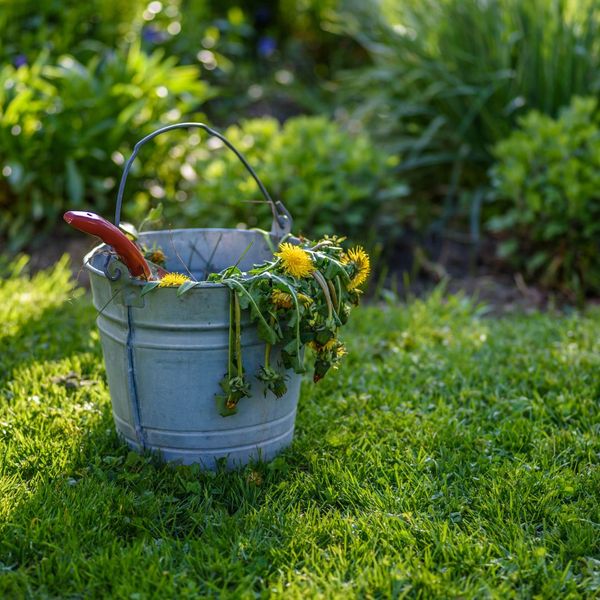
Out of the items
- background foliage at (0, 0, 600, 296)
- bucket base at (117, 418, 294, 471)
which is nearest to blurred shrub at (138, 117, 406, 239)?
background foliage at (0, 0, 600, 296)

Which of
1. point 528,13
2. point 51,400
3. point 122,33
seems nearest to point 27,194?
point 122,33

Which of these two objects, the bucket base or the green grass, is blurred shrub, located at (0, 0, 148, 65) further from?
the bucket base

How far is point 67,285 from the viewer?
3480mm

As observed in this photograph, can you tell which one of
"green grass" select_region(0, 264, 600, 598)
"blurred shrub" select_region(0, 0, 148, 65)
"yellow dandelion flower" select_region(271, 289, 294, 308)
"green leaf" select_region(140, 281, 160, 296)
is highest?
"blurred shrub" select_region(0, 0, 148, 65)

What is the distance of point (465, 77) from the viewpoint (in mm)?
4453

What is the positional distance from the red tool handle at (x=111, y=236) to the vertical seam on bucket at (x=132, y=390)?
108 millimetres

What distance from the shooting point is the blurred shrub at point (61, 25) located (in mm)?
4508

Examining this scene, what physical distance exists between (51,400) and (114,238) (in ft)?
2.65

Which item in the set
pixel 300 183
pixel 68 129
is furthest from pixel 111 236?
pixel 68 129

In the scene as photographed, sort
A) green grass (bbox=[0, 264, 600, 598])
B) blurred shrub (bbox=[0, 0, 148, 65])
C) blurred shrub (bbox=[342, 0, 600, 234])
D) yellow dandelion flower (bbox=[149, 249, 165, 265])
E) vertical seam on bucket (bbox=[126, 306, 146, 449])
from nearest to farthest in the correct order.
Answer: green grass (bbox=[0, 264, 600, 598]) < vertical seam on bucket (bbox=[126, 306, 146, 449]) < yellow dandelion flower (bbox=[149, 249, 165, 265]) < blurred shrub (bbox=[342, 0, 600, 234]) < blurred shrub (bbox=[0, 0, 148, 65])

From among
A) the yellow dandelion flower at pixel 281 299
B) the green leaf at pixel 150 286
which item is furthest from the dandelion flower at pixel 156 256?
the yellow dandelion flower at pixel 281 299

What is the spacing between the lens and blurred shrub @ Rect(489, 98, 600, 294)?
363 centimetres

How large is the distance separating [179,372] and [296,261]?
16.1 inches

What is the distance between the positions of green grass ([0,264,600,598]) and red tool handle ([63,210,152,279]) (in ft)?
0.69
